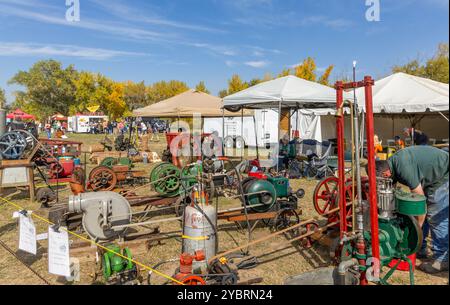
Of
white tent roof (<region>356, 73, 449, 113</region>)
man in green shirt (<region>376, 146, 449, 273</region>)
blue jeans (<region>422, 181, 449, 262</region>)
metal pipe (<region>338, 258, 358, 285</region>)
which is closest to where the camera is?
metal pipe (<region>338, 258, 358, 285</region>)

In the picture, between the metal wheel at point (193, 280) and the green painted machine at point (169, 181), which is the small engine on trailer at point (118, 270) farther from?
the green painted machine at point (169, 181)

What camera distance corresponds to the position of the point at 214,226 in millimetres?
4020

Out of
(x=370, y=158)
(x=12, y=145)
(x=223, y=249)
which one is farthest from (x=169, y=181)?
(x=370, y=158)

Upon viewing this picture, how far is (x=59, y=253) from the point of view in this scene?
9.82 ft

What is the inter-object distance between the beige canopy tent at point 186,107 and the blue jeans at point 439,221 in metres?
8.96

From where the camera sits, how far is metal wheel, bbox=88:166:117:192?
772 cm

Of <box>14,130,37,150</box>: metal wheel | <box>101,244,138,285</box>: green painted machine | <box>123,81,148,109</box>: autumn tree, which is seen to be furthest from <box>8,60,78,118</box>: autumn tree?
<box>101,244,138,285</box>: green painted machine

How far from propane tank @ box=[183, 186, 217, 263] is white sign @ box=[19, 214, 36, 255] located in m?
1.66

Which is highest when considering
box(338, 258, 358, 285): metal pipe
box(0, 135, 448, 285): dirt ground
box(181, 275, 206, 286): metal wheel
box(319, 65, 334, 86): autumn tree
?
box(319, 65, 334, 86): autumn tree

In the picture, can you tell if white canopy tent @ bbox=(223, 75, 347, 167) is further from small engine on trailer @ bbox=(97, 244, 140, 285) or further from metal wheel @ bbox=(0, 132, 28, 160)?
small engine on trailer @ bbox=(97, 244, 140, 285)

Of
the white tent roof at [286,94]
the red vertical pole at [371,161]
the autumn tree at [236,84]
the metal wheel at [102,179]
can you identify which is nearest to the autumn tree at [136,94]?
the autumn tree at [236,84]
